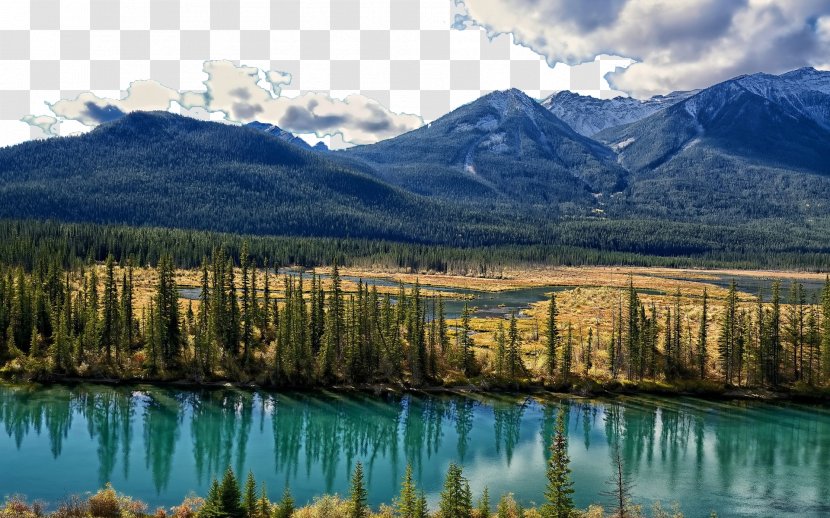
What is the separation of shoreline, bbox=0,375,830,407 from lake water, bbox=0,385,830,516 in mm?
1991

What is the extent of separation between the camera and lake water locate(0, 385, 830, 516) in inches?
1922

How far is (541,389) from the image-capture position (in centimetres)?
7500

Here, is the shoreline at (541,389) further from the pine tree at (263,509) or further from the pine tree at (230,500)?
the pine tree at (230,500)

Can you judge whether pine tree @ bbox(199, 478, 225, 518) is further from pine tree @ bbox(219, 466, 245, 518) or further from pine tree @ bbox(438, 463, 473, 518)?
pine tree @ bbox(438, 463, 473, 518)

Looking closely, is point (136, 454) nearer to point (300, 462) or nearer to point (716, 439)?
point (300, 462)

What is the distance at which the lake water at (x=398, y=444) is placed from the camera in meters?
48.8

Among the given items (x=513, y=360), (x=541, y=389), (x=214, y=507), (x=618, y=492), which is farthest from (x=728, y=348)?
(x=214, y=507)

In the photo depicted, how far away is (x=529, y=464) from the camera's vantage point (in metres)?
54.8

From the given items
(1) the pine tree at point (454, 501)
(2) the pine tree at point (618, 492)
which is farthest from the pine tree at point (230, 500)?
(2) the pine tree at point (618, 492)

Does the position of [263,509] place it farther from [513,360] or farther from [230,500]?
→ [513,360]

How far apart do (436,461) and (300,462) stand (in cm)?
1282

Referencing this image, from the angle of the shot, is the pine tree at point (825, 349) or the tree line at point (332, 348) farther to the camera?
the pine tree at point (825, 349)

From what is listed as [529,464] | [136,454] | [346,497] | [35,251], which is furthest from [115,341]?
[35,251]

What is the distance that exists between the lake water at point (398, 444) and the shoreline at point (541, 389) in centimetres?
199
